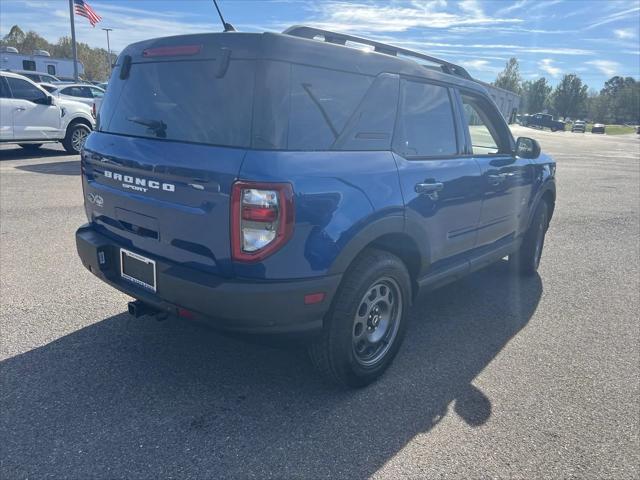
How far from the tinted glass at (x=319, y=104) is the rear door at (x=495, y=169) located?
54.8 inches

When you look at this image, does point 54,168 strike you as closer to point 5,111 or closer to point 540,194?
point 5,111

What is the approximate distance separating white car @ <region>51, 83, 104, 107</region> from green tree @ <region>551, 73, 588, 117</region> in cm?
12498

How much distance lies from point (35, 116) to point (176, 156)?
422 inches

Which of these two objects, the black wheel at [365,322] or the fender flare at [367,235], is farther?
the black wheel at [365,322]

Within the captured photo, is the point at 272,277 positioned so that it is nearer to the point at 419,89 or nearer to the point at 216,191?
the point at 216,191

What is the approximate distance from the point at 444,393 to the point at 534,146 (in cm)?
262

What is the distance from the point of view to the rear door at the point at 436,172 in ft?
10.2

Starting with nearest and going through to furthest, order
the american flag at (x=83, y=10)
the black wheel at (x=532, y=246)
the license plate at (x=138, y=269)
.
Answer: the license plate at (x=138, y=269) < the black wheel at (x=532, y=246) < the american flag at (x=83, y=10)

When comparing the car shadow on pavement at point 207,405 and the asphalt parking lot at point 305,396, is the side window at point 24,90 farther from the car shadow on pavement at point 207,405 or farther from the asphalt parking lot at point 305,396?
the car shadow on pavement at point 207,405

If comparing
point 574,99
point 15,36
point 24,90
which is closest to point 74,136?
point 24,90

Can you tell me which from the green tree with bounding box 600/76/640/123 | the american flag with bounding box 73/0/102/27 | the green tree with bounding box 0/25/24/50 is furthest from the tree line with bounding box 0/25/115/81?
the green tree with bounding box 600/76/640/123

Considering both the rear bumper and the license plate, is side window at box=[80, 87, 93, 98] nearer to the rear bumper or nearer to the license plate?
the license plate

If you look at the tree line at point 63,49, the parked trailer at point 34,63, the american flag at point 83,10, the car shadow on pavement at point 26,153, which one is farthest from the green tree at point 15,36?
the car shadow on pavement at point 26,153

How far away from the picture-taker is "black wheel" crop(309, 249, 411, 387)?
2.77 meters
